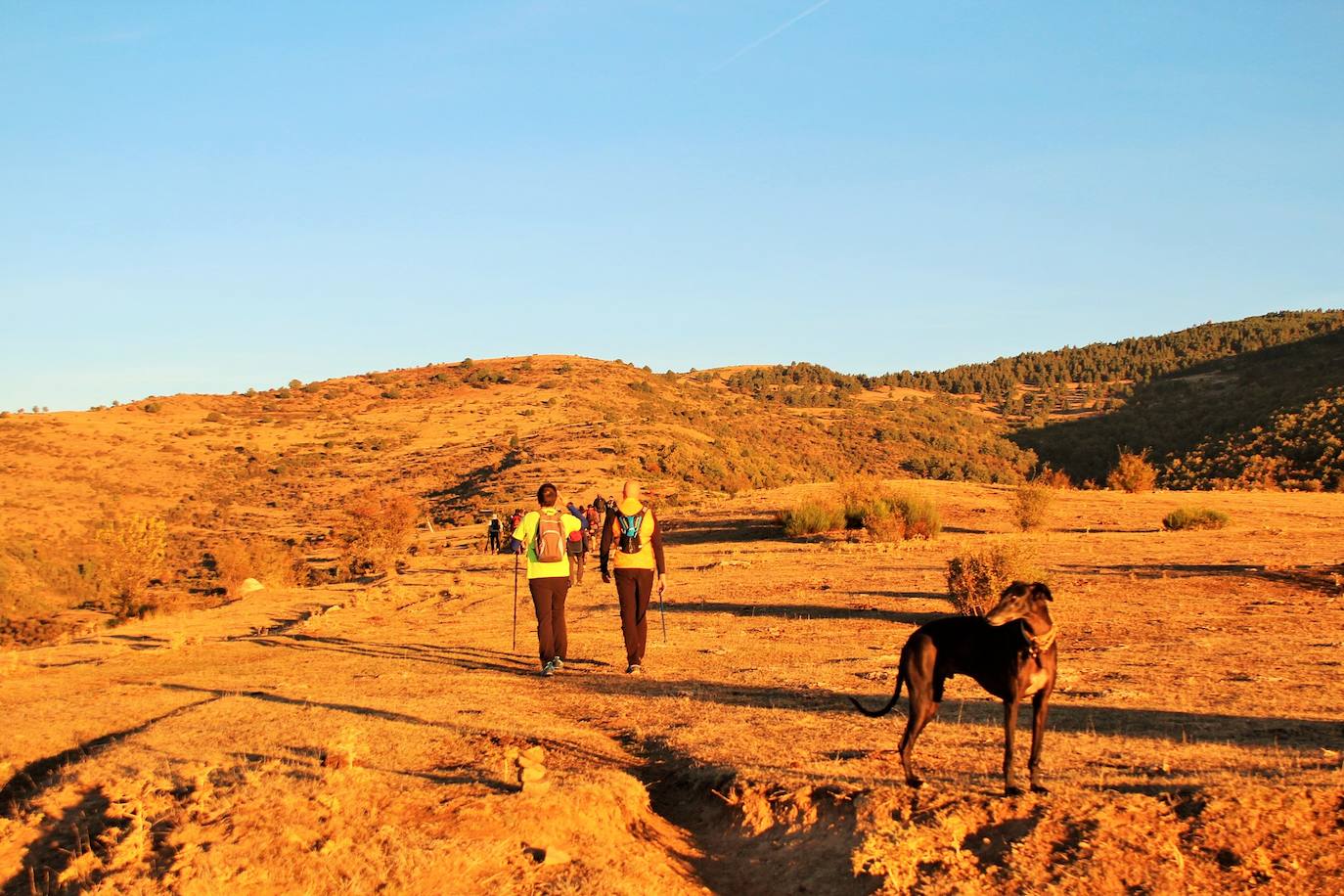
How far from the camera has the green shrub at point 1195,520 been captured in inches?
1035

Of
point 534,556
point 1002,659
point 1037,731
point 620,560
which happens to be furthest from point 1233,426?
point 1002,659

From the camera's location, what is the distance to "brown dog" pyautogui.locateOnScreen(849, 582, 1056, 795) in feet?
18.4

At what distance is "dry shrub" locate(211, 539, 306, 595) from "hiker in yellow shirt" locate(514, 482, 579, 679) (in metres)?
19.5

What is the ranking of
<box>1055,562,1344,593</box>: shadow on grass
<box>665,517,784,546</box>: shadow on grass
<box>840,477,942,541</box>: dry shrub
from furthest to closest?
<box>665,517,784,546</box>: shadow on grass < <box>840,477,942,541</box>: dry shrub < <box>1055,562,1344,593</box>: shadow on grass

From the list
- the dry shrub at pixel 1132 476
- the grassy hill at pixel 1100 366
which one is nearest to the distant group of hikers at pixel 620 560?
the dry shrub at pixel 1132 476

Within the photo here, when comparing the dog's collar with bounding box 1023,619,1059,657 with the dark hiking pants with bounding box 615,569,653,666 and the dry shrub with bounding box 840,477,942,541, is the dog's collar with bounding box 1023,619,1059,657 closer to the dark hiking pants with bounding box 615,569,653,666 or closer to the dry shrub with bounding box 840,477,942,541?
the dark hiking pants with bounding box 615,569,653,666

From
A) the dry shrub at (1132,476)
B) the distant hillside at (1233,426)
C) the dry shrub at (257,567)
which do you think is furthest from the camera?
the distant hillside at (1233,426)

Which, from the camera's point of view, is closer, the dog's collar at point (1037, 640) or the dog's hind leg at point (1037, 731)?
the dog's collar at point (1037, 640)

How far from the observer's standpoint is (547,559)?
1174 cm

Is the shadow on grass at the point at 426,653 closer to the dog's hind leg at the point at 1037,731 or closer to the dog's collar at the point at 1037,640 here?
the dog's hind leg at the point at 1037,731

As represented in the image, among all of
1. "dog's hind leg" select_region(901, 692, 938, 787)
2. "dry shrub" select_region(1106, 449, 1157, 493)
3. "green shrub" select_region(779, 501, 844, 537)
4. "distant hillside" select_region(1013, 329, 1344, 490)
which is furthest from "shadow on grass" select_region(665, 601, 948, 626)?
"distant hillside" select_region(1013, 329, 1344, 490)

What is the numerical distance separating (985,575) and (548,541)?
711cm

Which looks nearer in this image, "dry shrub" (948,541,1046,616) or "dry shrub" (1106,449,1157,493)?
"dry shrub" (948,541,1046,616)

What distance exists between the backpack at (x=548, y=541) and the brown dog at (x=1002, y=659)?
6.05m
